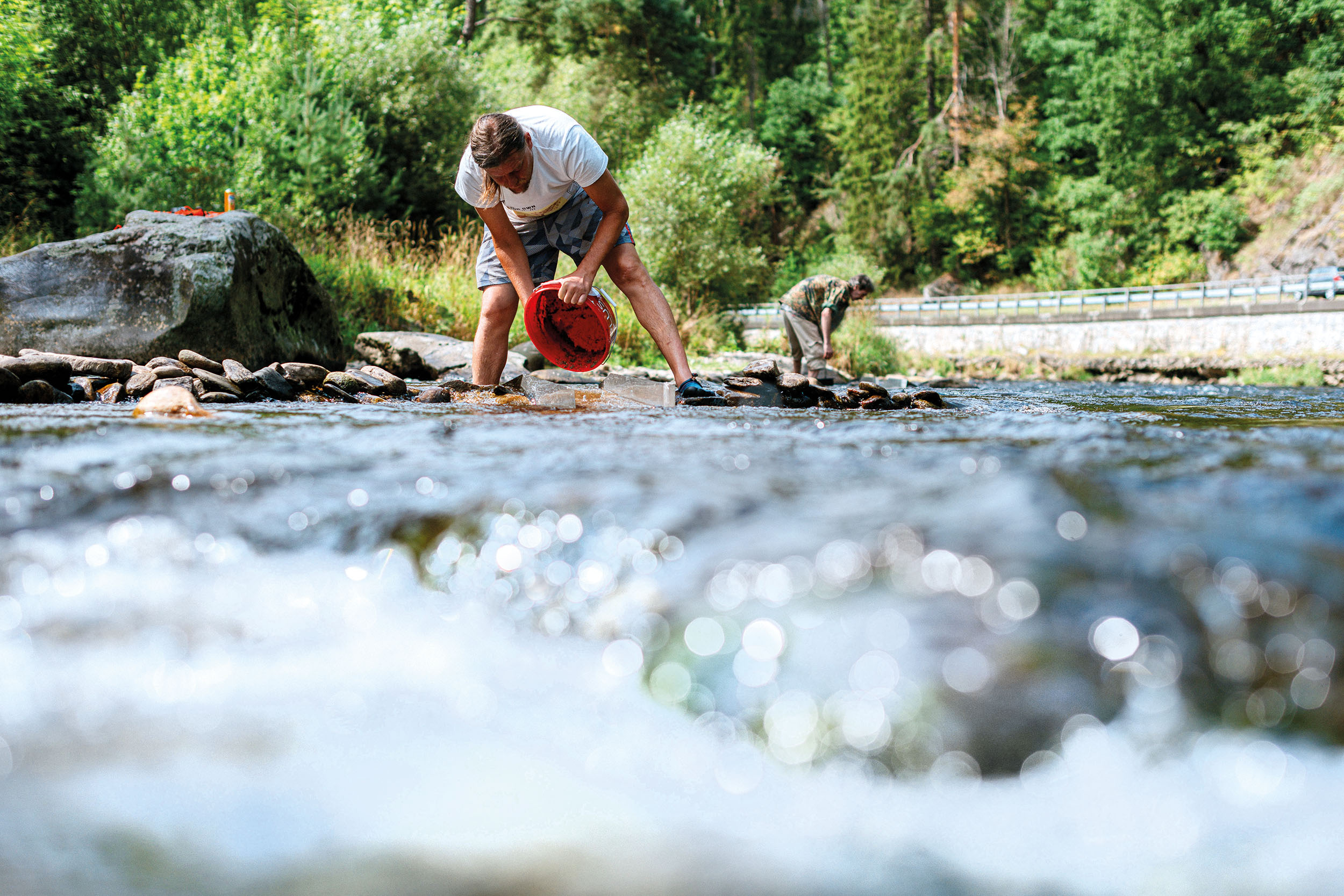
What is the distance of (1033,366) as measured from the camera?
19.1 meters

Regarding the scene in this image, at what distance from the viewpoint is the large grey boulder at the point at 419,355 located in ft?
24.8

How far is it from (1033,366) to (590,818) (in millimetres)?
20126

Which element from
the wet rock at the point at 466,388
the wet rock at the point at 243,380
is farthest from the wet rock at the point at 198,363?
the wet rock at the point at 466,388

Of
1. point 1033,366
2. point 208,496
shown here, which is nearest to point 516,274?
point 208,496

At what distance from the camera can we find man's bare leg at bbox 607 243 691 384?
4914 mm

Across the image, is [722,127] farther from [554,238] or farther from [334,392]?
[334,392]

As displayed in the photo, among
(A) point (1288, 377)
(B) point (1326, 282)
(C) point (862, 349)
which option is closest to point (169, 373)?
(C) point (862, 349)

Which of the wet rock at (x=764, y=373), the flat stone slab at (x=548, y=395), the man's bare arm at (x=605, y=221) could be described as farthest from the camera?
the wet rock at (x=764, y=373)

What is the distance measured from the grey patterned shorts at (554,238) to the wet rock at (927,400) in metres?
1.94

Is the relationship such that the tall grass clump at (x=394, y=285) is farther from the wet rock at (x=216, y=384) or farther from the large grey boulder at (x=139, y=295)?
the wet rock at (x=216, y=384)

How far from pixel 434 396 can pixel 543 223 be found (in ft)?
4.18

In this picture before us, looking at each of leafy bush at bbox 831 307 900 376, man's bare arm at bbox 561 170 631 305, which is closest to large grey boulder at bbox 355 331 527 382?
man's bare arm at bbox 561 170 631 305

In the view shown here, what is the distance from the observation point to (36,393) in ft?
12.6

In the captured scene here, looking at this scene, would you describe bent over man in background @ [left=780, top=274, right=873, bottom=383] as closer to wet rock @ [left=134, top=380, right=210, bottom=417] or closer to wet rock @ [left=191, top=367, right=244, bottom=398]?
wet rock @ [left=191, top=367, right=244, bottom=398]
